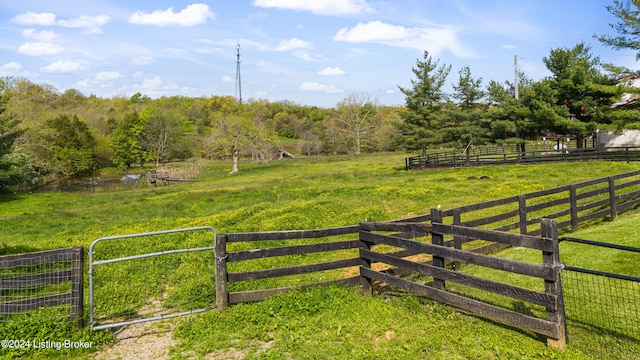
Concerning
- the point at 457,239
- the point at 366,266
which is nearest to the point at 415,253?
the point at 366,266

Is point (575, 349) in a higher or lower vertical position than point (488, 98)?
lower

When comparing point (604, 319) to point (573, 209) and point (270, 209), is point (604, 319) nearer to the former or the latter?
point (573, 209)

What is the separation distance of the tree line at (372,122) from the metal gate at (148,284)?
737cm

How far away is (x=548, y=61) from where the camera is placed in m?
36.2

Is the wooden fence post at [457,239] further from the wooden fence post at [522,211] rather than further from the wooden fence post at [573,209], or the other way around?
the wooden fence post at [573,209]

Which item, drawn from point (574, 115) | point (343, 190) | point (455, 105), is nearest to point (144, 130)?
point (455, 105)

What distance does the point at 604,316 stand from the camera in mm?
5707

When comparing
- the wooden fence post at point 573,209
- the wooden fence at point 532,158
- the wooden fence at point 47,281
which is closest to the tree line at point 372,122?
the wooden fence at point 532,158

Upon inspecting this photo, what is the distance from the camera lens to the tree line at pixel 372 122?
31312 mm

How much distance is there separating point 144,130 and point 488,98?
58884 mm

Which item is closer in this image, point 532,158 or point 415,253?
point 415,253

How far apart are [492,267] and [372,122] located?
3348 inches

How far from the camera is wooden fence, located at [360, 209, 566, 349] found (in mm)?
4637

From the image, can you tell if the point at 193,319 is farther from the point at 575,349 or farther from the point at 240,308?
the point at 575,349
